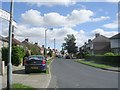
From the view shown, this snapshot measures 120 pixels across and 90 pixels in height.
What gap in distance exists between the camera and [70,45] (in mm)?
160875

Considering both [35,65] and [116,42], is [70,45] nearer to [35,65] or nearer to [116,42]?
[116,42]

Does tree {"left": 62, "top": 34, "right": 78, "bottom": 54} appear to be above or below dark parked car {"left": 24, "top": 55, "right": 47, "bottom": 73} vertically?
above

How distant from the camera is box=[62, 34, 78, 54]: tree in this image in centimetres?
15838

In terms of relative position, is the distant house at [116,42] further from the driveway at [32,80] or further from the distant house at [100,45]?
the driveway at [32,80]

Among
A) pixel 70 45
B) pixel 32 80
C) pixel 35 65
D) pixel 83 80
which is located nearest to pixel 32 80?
pixel 32 80

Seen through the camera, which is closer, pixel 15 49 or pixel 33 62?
pixel 33 62

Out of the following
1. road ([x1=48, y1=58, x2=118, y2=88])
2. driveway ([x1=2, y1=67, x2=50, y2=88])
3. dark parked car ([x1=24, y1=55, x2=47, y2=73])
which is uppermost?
dark parked car ([x1=24, y1=55, x2=47, y2=73])

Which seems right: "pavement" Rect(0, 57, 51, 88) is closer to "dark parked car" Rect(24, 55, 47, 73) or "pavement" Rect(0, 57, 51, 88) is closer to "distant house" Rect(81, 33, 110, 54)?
"dark parked car" Rect(24, 55, 47, 73)

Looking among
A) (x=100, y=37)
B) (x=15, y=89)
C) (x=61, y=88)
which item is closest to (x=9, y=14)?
(x=15, y=89)

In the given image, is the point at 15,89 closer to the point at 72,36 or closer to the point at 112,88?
the point at 112,88

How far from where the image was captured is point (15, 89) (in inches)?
487

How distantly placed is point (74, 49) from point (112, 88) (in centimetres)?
14413

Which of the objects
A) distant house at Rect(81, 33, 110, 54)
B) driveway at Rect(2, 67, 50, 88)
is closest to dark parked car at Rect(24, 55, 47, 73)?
driveway at Rect(2, 67, 50, 88)

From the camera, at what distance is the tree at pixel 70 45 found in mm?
158375
